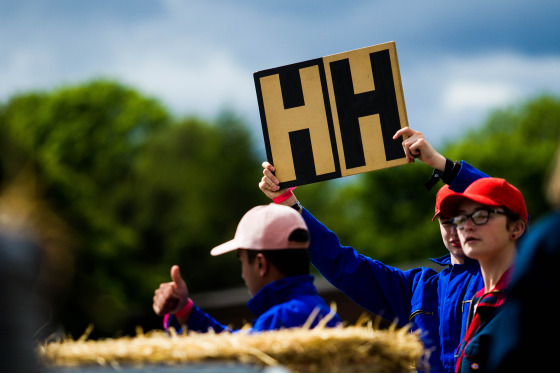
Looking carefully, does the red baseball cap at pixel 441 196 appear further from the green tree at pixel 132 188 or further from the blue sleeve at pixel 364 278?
the green tree at pixel 132 188

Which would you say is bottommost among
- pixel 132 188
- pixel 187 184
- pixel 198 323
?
pixel 187 184

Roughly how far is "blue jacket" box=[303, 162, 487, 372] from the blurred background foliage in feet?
80.6

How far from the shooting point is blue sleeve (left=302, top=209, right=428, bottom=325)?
4613mm

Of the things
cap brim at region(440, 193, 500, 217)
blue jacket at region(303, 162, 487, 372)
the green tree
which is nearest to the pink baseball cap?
cap brim at region(440, 193, 500, 217)

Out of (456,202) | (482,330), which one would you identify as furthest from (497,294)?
(456,202)

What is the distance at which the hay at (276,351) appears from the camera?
106 inches

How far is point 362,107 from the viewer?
15.1 ft

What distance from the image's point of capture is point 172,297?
4055mm

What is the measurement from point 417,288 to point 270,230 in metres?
1.36

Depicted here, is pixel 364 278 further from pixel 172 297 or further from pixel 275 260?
pixel 275 260

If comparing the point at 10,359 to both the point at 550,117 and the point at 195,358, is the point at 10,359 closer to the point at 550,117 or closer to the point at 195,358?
the point at 195,358

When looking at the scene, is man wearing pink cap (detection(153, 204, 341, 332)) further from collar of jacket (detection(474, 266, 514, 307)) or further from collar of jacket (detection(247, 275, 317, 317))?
collar of jacket (detection(474, 266, 514, 307))

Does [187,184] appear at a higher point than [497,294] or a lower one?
lower

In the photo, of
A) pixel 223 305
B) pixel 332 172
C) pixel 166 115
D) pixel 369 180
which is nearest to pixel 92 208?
pixel 223 305
